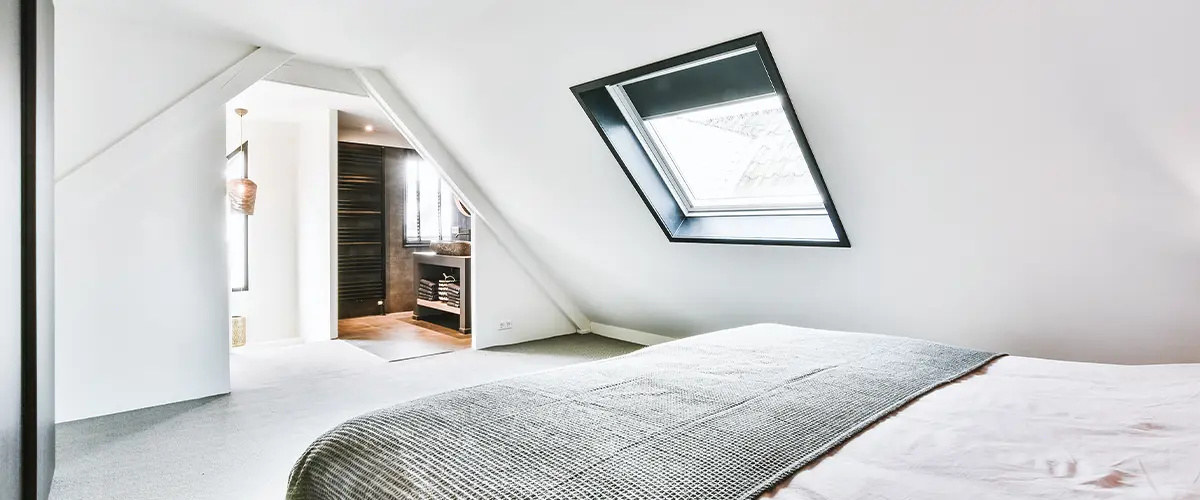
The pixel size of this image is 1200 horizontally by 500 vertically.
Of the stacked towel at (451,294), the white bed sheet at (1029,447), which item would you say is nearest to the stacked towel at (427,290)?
the stacked towel at (451,294)

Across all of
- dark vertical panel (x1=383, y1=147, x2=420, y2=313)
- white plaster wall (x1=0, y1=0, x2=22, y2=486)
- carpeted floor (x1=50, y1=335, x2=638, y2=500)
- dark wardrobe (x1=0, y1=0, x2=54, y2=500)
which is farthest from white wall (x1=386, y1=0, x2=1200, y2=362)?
dark vertical panel (x1=383, y1=147, x2=420, y2=313)

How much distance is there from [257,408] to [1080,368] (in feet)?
11.7

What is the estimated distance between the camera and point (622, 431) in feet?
3.99

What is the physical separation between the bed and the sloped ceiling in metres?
0.79

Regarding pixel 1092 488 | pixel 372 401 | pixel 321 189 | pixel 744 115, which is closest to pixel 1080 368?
pixel 1092 488

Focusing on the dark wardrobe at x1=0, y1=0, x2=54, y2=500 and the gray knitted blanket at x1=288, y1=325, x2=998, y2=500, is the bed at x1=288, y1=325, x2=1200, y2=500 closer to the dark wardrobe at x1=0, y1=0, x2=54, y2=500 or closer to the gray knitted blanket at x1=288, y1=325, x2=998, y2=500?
the gray knitted blanket at x1=288, y1=325, x2=998, y2=500

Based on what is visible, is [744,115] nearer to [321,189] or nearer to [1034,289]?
[1034,289]

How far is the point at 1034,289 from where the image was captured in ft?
8.84

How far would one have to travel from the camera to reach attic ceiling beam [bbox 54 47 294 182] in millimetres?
3166

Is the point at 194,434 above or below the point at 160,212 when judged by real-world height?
below

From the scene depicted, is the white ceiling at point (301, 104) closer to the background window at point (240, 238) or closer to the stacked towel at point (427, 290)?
the background window at point (240, 238)

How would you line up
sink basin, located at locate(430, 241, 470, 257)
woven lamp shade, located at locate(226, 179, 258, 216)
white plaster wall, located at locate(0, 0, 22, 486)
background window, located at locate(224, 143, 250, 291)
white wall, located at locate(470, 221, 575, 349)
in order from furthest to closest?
sink basin, located at locate(430, 241, 470, 257) → background window, located at locate(224, 143, 250, 291) → woven lamp shade, located at locate(226, 179, 258, 216) → white wall, located at locate(470, 221, 575, 349) → white plaster wall, located at locate(0, 0, 22, 486)

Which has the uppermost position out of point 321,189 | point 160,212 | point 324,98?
point 324,98

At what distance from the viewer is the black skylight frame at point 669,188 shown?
2.75 metres
